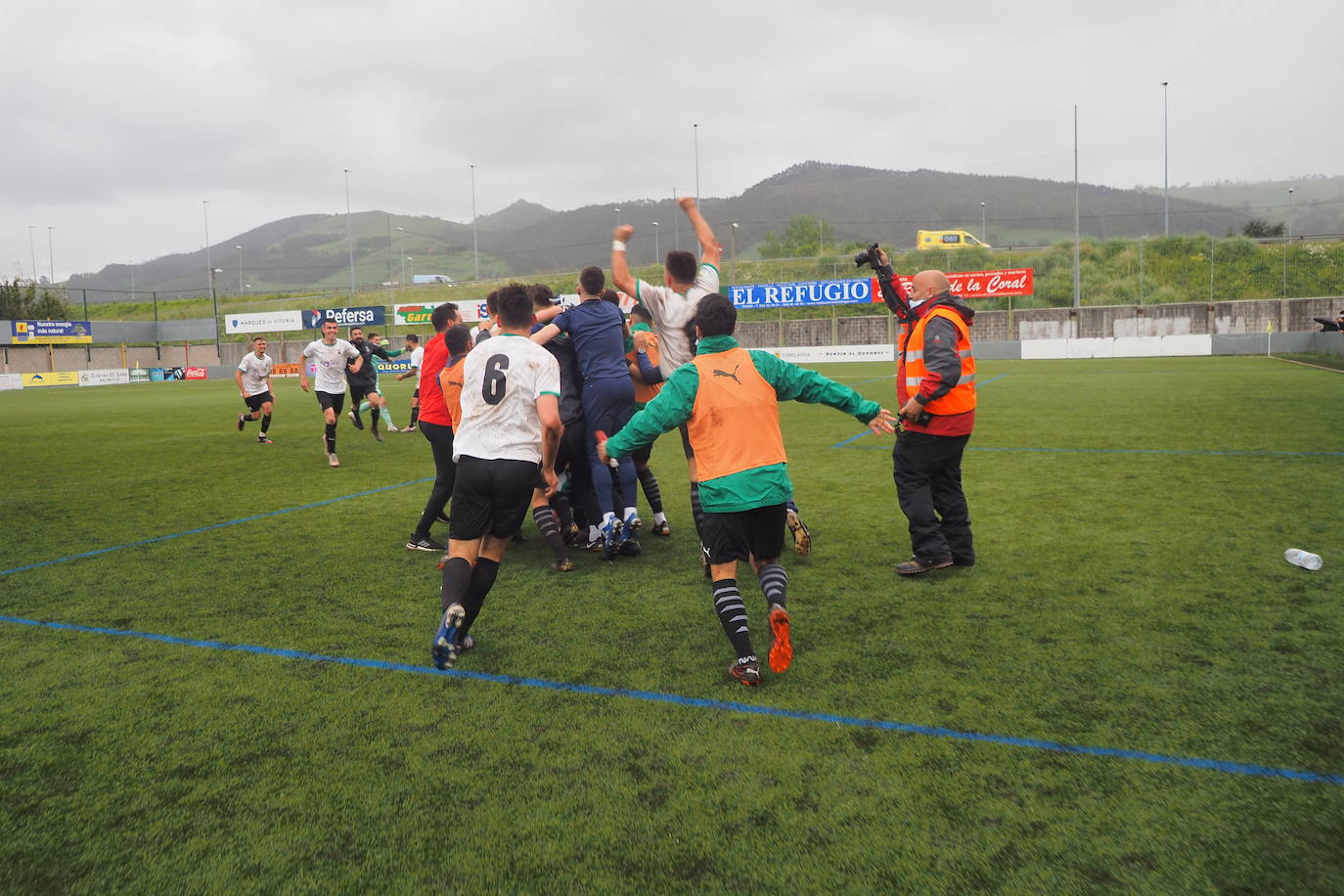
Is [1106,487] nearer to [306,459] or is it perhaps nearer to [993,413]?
[993,413]

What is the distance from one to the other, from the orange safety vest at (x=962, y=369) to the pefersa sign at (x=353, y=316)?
43.9m

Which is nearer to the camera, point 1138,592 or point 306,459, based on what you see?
point 1138,592

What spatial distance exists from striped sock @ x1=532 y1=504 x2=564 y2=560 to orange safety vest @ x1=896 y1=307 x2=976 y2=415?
96.7 inches

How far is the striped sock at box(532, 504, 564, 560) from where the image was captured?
5703 mm

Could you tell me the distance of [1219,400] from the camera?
48.6 ft

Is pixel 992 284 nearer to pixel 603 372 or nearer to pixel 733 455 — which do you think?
pixel 603 372

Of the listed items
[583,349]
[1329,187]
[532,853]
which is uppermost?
[1329,187]

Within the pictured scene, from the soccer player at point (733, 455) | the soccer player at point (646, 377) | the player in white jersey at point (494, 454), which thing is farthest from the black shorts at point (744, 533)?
the soccer player at point (646, 377)

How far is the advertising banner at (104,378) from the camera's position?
45.6 m

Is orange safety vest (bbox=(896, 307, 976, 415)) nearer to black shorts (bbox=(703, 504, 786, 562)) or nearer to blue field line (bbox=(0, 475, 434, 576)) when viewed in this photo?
black shorts (bbox=(703, 504, 786, 562))

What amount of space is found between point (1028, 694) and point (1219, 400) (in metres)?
14.1

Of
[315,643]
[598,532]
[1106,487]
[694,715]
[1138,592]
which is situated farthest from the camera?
[1106,487]

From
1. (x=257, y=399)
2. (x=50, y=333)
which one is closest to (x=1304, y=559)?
(x=257, y=399)

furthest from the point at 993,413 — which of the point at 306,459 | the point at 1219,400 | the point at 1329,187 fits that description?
the point at 1329,187
